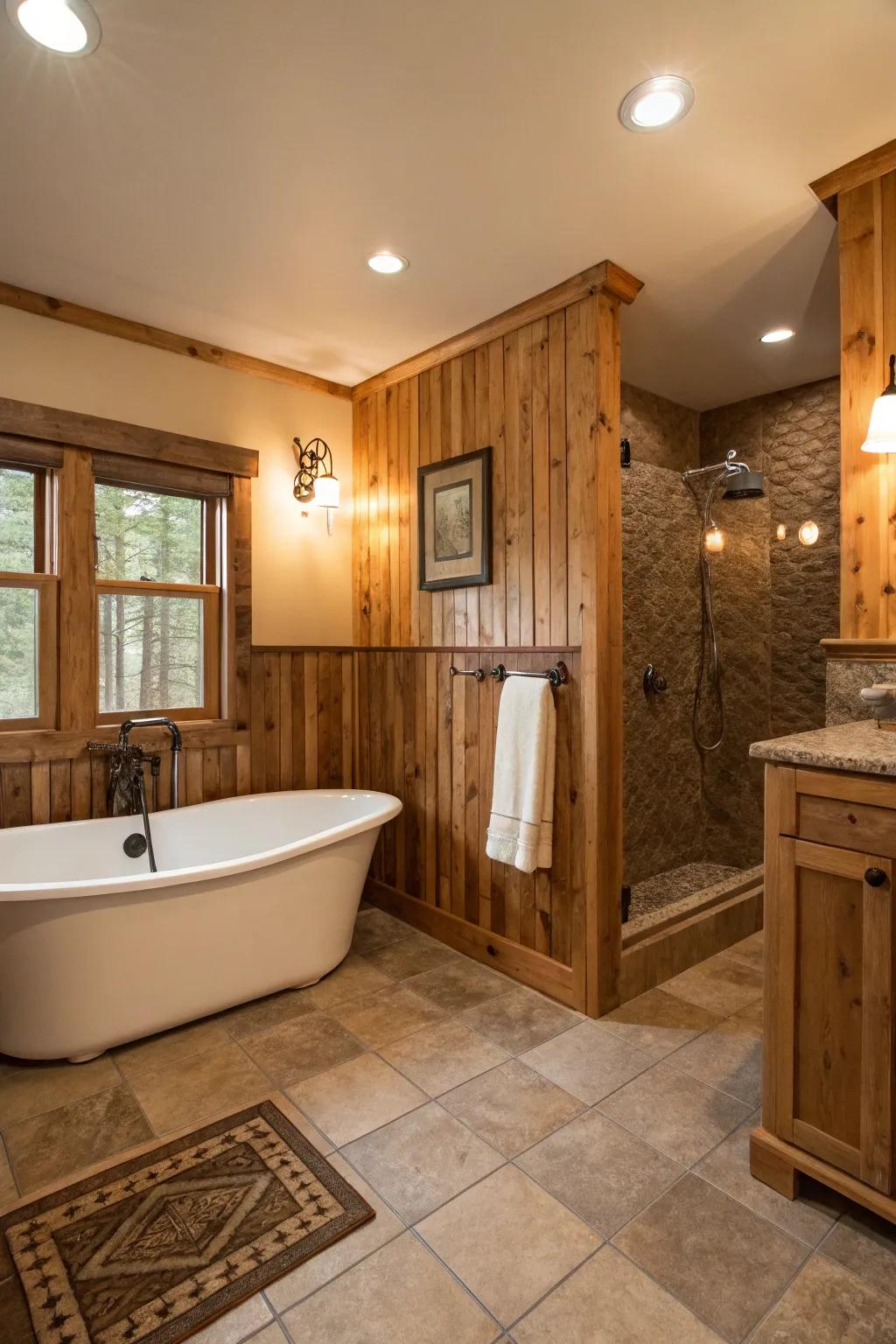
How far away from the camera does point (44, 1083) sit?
208cm

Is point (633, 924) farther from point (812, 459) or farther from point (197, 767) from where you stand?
point (812, 459)

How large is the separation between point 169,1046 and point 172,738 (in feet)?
4.00

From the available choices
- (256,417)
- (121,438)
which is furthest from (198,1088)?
(256,417)

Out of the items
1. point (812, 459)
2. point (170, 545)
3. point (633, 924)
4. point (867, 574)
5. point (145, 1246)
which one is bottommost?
point (145, 1246)

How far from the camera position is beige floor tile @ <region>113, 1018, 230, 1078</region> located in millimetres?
2186

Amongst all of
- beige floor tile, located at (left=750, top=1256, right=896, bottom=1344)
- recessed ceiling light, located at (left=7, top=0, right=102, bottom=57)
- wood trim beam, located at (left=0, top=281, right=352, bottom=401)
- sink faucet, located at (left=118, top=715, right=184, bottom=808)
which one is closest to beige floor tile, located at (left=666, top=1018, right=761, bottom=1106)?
beige floor tile, located at (left=750, top=1256, right=896, bottom=1344)

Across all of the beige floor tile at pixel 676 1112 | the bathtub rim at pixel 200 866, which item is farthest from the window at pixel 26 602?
the beige floor tile at pixel 676 1112

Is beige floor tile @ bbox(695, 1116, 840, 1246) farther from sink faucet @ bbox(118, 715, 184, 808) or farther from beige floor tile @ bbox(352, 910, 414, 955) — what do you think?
sink faucet @ bbox(118, 715, 184, 808)

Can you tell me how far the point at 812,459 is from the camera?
3449 millimetres

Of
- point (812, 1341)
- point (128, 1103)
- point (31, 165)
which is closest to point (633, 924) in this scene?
point (812, 1341)

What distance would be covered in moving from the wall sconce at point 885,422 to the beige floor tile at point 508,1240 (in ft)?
6.54

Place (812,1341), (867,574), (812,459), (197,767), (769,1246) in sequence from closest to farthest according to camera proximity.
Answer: (812,1341) → (769,1246) → (867,574) → (197,767) → (812,459)

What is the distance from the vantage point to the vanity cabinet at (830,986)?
146 cm

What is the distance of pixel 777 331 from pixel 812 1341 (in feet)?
10.3
